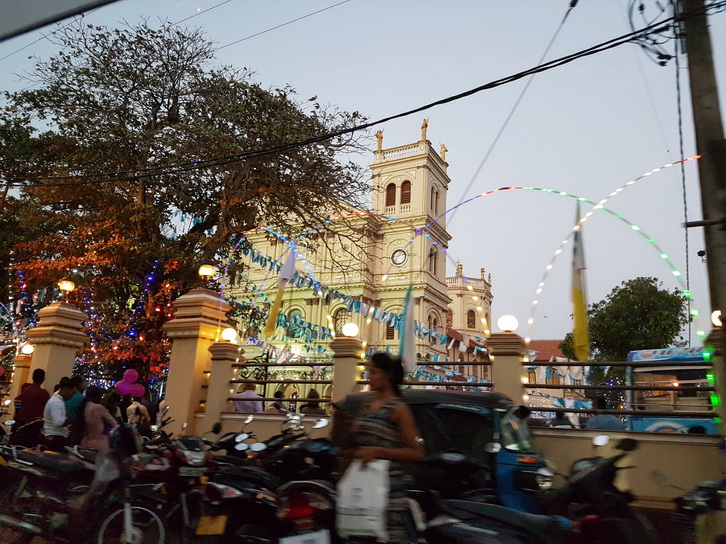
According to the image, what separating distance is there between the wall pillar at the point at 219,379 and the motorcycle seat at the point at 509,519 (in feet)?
21.7

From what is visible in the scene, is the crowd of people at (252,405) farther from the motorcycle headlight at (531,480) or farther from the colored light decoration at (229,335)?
the motorcycle headlight at (531,480)

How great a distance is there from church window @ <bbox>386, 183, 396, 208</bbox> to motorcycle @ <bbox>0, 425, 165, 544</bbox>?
116 feet

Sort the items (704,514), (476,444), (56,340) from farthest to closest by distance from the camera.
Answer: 1. (56,340)
2. (476,444)
3. (704,514)

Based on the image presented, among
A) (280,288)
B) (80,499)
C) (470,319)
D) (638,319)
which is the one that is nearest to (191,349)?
(280,288)

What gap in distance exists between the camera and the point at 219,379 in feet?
30.7

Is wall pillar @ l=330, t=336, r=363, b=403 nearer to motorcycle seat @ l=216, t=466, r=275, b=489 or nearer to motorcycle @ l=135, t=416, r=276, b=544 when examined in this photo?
motorcycle @ l=135, t=416, r=276, b=544

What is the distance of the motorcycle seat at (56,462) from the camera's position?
451 cm

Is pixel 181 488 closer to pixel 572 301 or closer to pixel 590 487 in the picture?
pixel 590 487

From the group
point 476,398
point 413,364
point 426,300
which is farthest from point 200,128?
point 426,300

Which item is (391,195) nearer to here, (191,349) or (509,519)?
(191,349)

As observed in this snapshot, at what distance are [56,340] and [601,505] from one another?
10.4 metres

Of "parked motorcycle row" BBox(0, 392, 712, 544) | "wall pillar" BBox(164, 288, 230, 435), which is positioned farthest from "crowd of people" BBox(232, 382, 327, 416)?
"parked motorcycle row" BBox(0, 392, 712, 544)

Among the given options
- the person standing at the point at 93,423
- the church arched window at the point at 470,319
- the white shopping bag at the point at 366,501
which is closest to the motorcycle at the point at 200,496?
the person standing at the point at 93,423

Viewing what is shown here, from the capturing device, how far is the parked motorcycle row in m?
3.83
